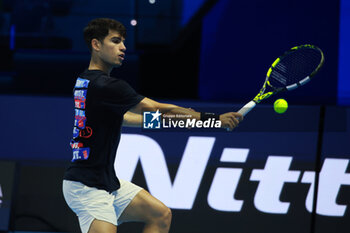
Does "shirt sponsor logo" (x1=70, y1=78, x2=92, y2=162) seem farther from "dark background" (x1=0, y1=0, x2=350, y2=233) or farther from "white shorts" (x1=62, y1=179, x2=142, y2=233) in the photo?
"dark background" (x1=0, y1=0, x2=350, y2=233)

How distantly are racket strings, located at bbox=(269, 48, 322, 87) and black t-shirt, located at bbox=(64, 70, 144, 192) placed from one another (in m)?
1.50

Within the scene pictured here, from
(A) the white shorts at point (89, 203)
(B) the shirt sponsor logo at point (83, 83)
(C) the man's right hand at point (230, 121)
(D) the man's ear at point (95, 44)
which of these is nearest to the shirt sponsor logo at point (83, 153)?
(A) the white shorts at point (89, 203)

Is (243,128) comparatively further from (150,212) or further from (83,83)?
(83,83)

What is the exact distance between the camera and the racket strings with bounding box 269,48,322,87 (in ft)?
15.1

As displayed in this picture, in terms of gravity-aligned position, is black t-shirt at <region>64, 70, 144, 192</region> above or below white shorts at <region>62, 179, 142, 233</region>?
above

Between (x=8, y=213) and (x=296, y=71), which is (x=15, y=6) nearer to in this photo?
(x=8, y=213)

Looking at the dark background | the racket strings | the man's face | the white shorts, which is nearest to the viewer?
the white shorts

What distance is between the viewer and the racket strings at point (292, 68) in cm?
462

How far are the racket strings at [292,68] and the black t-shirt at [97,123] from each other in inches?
59.1

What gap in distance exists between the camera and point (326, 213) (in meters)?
5.45

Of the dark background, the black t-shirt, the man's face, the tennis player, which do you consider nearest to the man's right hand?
the tennis player

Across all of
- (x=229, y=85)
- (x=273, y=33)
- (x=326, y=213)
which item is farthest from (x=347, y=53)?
(x=326, y=213)

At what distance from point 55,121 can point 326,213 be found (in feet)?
8.97

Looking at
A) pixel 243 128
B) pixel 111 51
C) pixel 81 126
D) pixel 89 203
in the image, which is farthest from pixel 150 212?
pixel 243 128
